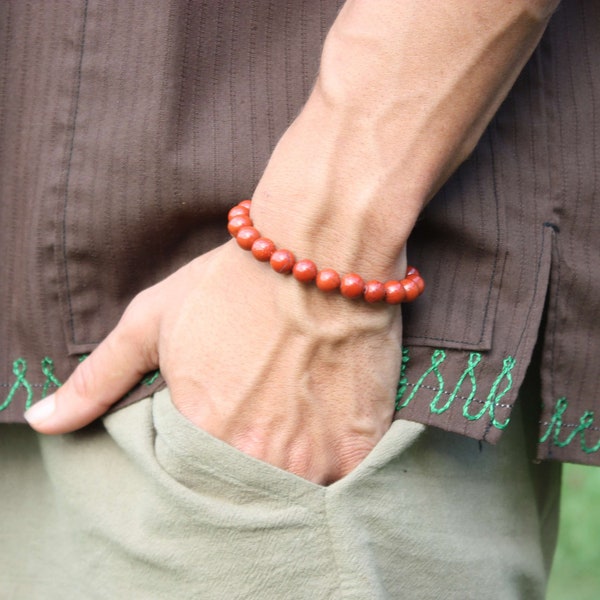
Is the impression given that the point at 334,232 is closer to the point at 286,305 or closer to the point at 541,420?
the point at 286,305

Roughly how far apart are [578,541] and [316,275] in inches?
93.8

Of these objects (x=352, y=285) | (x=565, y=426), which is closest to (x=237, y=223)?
(x=352, y=285)

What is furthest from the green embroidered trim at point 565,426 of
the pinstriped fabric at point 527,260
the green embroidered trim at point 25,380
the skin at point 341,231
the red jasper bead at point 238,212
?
the green embroidered trim at point 25,380

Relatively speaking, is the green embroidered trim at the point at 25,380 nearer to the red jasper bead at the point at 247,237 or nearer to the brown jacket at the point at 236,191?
the brown jacket at the point at 236,191

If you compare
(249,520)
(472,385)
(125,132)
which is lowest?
(249,520)

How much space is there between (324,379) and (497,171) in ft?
1.07

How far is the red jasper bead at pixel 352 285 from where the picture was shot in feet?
3.08

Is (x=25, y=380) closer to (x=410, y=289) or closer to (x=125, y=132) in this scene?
(x=125, y=132)

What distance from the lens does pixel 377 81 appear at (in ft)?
3.07

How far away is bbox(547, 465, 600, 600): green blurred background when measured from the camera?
9.09 ft

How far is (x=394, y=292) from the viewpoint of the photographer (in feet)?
3.14

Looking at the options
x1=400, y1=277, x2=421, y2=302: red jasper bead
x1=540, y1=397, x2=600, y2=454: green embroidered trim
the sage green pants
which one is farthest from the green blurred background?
x1=400, y1=277, x2=421, y2=302: red jasper bead

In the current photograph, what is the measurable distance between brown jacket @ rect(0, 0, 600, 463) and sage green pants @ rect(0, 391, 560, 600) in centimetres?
8

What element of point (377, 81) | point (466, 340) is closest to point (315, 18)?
point (377, 81)
